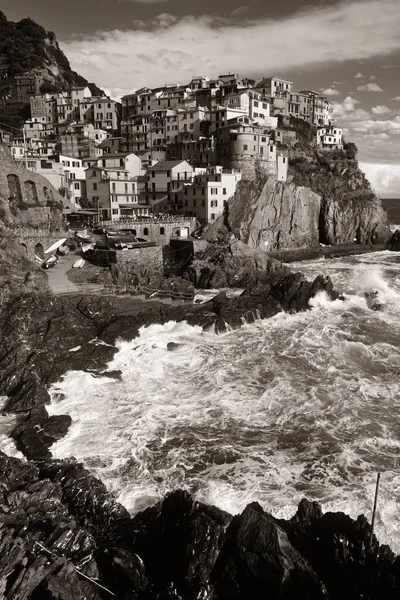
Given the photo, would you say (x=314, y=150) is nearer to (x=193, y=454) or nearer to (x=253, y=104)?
(x=253, y=104)

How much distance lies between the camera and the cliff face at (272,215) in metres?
67.1

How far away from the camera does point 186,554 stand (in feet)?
46.3

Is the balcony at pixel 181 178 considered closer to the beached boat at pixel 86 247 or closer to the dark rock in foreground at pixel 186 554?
the beached boat at pixel 86 247

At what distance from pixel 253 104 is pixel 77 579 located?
87.6 metres

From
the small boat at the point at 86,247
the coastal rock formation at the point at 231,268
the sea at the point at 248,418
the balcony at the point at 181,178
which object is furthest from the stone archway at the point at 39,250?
the balcony at the point at 181,178

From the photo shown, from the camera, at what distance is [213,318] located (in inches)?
1471

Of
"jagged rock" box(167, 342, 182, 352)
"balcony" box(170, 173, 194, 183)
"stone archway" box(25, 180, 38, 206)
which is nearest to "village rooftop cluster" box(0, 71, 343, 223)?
"balcony" box(170, 173, 194, 183)

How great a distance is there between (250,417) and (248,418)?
149 millimetres

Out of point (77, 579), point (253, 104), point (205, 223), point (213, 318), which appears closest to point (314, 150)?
point (253, 104)

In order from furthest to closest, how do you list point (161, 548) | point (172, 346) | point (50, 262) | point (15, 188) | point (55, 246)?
point (15, 188) → point (55, 246) → point (50, 262) → point (172, 346) → point (161, 548)

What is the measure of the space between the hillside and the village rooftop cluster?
33.4 feet

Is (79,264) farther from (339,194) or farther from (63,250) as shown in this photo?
(339,194)

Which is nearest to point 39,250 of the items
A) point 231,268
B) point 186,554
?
point 231,268

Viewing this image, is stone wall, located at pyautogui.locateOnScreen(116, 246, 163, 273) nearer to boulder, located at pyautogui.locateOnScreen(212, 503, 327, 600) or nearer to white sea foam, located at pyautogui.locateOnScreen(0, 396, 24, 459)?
white sea foam, located at pyautogui.locateOnScreen(0, 396, 24, 459)
